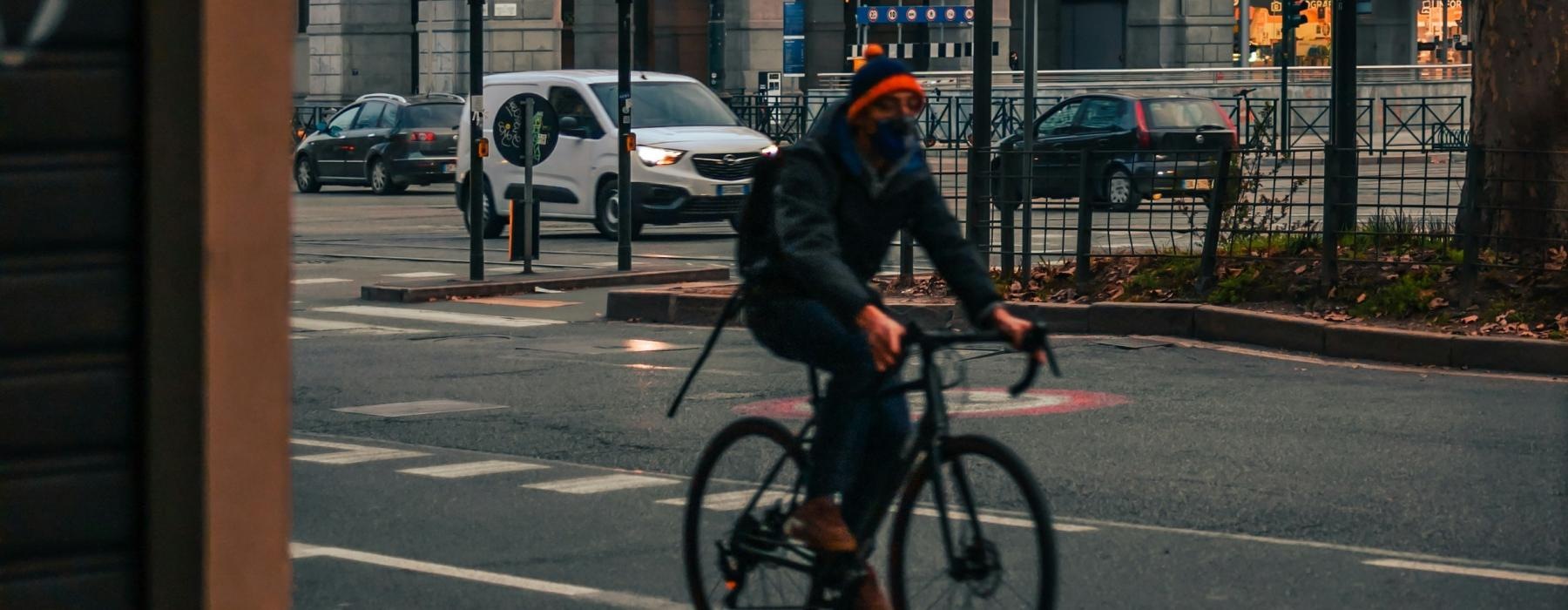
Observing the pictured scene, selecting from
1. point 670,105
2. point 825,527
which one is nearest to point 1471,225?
point 825,527

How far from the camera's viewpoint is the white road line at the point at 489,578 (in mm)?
6262

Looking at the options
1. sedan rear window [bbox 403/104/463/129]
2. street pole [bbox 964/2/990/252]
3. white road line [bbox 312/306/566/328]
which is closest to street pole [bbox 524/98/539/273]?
white road line [bbox 312/306/566/328]

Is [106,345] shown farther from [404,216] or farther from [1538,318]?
[404,216]

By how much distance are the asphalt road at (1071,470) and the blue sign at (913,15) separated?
35.2 m

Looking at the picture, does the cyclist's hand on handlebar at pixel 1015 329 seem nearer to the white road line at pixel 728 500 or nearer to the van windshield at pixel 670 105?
the white road line at pixel 728 500

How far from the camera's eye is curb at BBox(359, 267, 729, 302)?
1711 centimetres

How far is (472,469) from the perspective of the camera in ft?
28.9

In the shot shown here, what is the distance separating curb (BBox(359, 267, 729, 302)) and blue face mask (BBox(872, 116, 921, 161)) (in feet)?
39.7

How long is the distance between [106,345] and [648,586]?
3.01 meters

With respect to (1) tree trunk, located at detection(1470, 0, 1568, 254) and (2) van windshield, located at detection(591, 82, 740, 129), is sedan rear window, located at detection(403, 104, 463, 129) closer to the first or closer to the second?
(2) van windshield, located at detection(591, 82, 740, 129)

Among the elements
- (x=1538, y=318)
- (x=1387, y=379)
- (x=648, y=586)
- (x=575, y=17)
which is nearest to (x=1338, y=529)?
(x=648, y=586)

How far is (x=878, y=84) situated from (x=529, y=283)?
12.9 metres

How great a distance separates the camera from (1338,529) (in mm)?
7281

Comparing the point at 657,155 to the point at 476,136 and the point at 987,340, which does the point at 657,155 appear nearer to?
the point at 476,136
